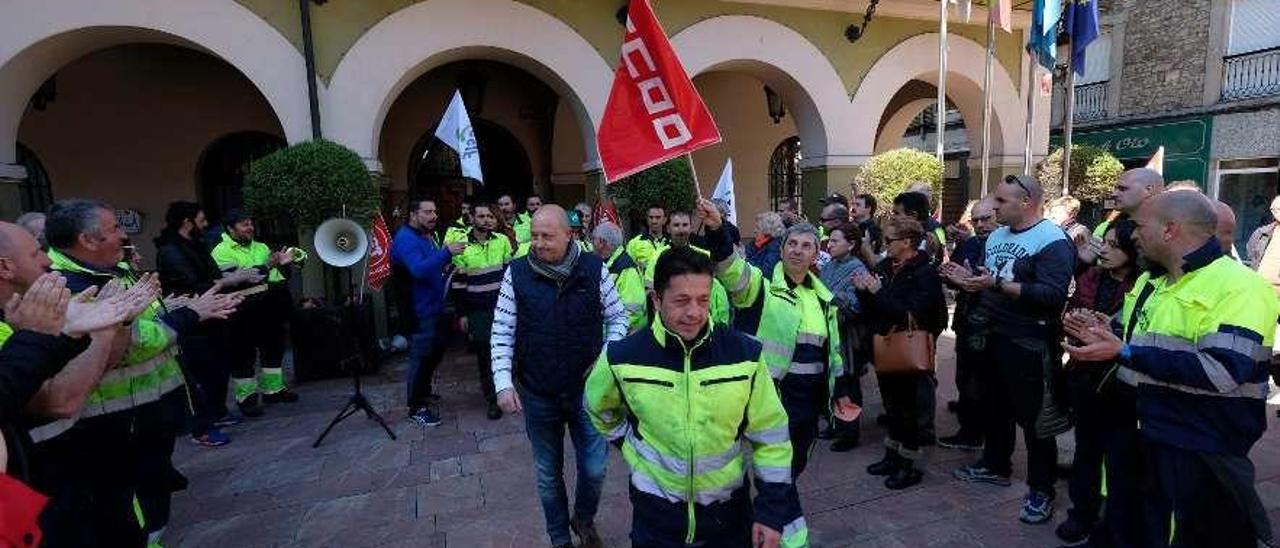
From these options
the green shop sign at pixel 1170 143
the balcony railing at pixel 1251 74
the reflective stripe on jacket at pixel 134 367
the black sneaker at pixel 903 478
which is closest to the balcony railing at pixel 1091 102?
the green shop sign at pixel 1170 143

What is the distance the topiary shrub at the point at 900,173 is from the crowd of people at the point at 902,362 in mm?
3090

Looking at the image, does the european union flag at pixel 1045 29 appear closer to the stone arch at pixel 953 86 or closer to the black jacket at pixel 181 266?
the stone arch at pixel 953 86

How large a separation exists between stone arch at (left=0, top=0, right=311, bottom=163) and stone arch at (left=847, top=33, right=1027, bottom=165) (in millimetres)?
7606

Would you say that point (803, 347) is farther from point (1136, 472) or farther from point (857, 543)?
point (1136, 472)

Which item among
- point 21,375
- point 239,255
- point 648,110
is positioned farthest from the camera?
point 239,255

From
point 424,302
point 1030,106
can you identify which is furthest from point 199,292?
point 1030,106

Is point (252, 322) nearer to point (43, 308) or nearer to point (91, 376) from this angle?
point (91, 376)

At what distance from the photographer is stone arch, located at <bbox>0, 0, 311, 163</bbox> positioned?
6.43 m

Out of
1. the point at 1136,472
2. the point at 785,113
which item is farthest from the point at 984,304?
the point at 785,113

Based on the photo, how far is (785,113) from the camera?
1305 cm

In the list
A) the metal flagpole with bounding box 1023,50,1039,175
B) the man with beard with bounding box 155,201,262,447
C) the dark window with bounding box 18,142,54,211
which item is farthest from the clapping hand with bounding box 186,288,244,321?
the metal flagpole with bounding box 1023,50,1039,175

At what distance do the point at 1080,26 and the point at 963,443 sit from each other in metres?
8.03

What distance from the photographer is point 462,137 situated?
6492mm

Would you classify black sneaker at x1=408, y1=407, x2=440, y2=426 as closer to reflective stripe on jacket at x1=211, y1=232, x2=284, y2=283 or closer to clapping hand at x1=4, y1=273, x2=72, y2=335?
reflective stripe on jacket at x1=211, y1=232, x2=284, y2=283
